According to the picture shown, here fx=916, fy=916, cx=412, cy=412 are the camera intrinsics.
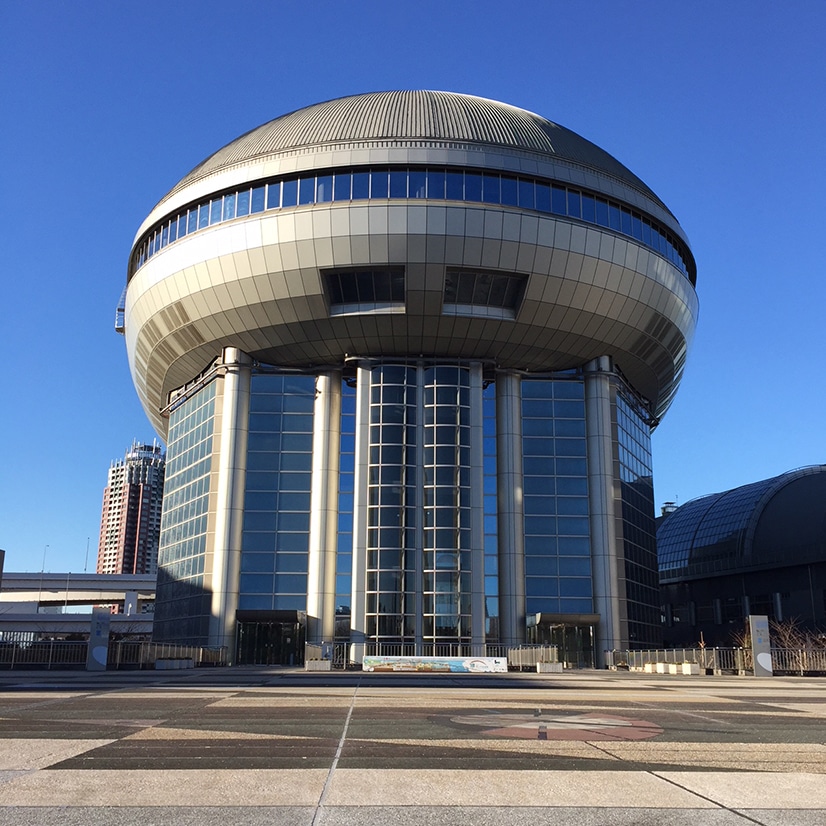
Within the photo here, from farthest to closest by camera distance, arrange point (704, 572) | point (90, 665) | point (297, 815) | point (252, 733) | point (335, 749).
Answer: point (704, 572) < point (90, 665) < point (252, 733) < point (335, 749) < point (297, 815)

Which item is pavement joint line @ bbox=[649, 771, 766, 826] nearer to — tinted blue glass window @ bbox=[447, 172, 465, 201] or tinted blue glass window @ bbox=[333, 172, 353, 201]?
tinted blue glass window @ bbox=[447, 172, 465, 201]

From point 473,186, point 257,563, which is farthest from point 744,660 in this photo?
point 473,186

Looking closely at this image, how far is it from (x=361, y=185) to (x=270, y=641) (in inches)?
1100

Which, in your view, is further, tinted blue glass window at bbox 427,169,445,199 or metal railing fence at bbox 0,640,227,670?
tinted blue glass window at bbox 427,169,445,199

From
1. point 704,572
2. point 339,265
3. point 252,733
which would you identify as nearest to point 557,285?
point 339,265

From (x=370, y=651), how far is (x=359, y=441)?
12680 mm

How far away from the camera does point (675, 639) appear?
112 meters

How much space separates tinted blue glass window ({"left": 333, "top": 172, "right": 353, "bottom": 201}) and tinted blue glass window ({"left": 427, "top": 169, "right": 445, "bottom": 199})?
4.60m

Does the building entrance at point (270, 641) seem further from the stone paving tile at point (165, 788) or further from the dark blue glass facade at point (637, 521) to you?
the stone paving tile at point (165, 788)

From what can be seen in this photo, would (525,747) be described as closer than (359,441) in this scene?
Yes

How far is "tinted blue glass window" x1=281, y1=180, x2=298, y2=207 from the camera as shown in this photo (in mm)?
54031

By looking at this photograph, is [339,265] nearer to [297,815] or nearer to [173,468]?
[173,468]

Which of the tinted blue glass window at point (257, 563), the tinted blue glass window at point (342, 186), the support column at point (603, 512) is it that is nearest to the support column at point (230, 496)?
the tinted blue glass window at point (257, 563)

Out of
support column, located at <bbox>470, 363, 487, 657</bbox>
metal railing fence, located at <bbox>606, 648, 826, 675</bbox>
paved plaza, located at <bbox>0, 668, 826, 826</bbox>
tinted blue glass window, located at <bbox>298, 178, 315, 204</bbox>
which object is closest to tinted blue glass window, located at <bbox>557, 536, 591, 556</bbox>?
support column, located at <bbox>470, 363, 487, 657</bbox>
